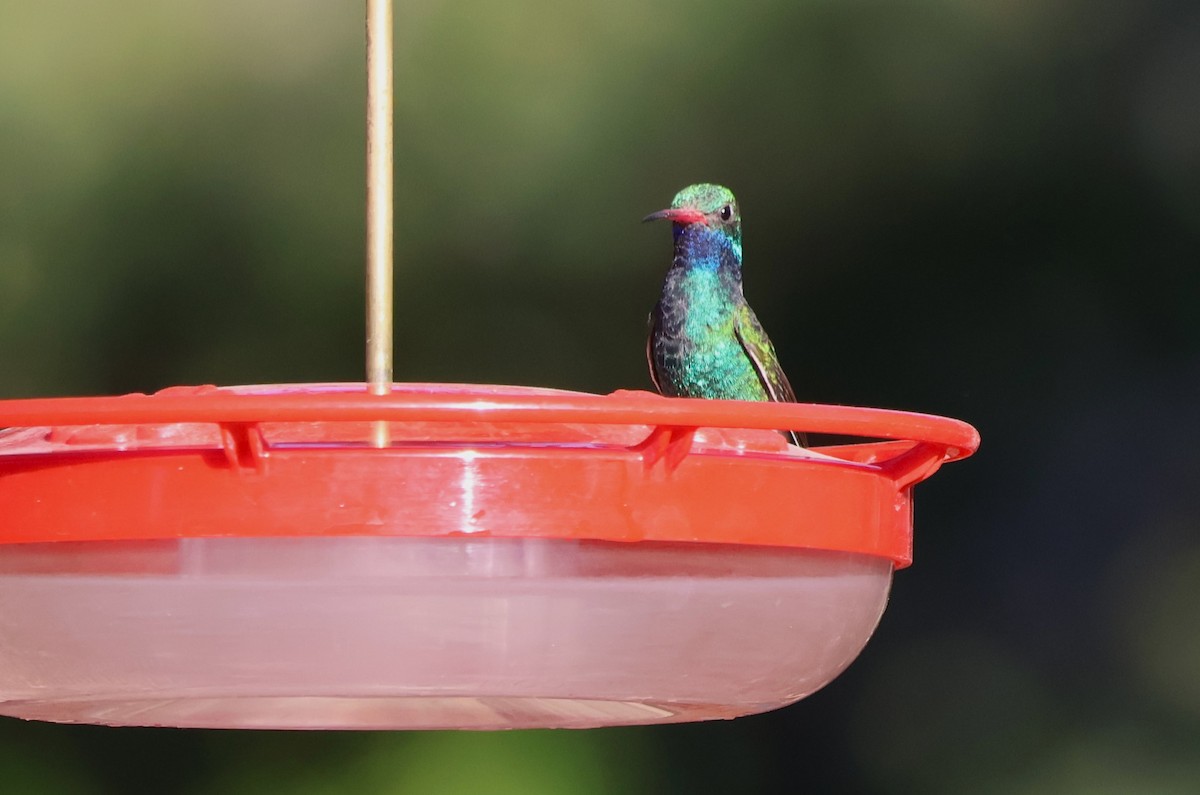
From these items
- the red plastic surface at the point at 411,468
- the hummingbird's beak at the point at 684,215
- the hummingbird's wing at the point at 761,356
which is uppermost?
the hummingbird's beak at the point at 684,215

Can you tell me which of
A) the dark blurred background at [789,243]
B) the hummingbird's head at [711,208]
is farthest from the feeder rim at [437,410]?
the dark blurred background at [789,243]

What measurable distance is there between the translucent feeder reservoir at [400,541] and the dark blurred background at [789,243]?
3710mm

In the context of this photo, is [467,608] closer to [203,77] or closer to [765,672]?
[765,672]

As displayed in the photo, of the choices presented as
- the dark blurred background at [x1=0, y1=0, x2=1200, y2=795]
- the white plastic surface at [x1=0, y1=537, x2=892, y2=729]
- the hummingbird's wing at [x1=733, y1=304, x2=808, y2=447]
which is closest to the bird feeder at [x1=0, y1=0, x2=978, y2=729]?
the white plastic surface at [x1=0, y1=537, x2=892, y2=729]

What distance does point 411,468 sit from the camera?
1338mm

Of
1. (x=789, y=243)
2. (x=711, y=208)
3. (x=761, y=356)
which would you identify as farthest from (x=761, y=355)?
(x=789, y=243)

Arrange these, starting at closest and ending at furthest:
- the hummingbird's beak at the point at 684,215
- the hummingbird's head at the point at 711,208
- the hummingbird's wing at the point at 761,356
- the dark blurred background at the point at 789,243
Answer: the hummingbird's beak at the point at 684,215 → the hummingbird's wing at the point at 761,356 → the hummingbird's head at the point at 711,208 → the dark blurred background at the point at 789,243

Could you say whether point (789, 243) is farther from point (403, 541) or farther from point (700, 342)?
point (403, 541)

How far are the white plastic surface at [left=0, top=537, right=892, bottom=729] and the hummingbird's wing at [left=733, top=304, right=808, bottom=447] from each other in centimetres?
264

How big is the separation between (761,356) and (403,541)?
2928 millimetres

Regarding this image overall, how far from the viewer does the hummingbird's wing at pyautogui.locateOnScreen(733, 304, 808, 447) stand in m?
4.14

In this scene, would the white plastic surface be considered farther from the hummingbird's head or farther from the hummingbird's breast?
the hummingbird's head

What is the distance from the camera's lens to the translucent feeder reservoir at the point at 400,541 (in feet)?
4.34

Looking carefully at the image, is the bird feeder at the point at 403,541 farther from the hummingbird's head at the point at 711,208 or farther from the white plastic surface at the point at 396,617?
the hummingbird's head at the point at 711,208
